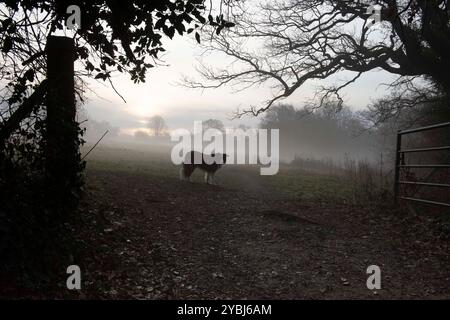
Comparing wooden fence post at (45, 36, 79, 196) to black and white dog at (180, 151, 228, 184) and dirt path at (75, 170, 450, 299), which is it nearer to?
dirt path at (75, 170, 450, 299)

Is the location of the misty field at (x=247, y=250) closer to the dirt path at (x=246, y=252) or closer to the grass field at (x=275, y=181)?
the dirt path at (x=246, y=252)

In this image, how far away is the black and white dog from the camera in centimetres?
1405

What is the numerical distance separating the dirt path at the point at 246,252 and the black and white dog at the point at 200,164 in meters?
4.54

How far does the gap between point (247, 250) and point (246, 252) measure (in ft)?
0.29

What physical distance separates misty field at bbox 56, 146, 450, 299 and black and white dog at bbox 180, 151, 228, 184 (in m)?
4.29

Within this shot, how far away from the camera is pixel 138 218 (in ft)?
25.1

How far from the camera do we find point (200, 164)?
14.4 m

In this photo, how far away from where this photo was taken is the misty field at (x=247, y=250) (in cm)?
502

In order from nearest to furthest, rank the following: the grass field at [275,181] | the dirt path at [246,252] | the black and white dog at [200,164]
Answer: the dirt path at [246,252] → the grass field at [275,181] → the black and white dog at [200,164]

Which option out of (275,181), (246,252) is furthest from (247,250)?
(275,181)

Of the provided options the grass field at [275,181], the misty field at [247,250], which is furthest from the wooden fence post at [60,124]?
the grass field at [275,181]

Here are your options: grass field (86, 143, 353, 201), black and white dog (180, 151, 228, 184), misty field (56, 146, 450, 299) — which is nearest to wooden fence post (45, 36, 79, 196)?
misty field (56, 146, 450, 299)

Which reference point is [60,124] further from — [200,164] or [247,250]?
[200,164]

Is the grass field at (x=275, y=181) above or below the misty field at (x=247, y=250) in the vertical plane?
above
